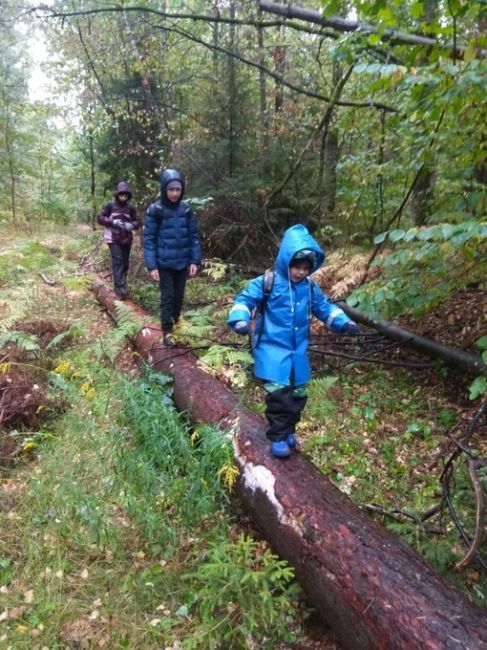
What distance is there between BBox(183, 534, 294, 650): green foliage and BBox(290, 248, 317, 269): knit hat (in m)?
1.97

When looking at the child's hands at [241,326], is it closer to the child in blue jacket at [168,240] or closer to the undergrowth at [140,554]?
the undergrowth at [140,554]

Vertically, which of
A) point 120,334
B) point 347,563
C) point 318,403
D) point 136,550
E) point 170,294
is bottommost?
point 136,550

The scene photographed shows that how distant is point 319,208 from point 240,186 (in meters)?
1.73

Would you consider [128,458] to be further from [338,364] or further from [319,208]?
[319,208]

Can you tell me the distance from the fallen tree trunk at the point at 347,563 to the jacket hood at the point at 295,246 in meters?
1.39

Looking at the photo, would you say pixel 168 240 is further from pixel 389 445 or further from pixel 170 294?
pixel 389 445

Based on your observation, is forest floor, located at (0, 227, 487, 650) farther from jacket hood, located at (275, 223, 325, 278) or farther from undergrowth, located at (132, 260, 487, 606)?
jacket hood, located at (275, 223, 325, 278)

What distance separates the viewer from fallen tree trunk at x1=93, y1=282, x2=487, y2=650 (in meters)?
2.18

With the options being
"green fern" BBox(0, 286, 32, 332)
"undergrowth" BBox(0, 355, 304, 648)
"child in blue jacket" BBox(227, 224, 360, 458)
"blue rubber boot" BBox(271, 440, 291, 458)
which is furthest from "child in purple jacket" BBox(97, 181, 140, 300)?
"blue rubber boot" BBox(271, 440, 291, 458)

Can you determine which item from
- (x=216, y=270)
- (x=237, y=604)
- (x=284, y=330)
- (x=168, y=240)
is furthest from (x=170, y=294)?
(x=237, y=604)

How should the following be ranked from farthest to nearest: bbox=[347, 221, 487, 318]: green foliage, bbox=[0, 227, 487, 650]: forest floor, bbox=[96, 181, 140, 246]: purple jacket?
bbox=[96, 181, 140, 246]: purple jacket, bbox=[347, 221, 487, 318]: green foliage, bbox=[0, 227, 487, 650]: forest floor

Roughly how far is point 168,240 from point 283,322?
296 centimetres

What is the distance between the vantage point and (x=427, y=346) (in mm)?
5293

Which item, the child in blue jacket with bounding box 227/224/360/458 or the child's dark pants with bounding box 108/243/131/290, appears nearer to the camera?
→ the child in blue jacket with bounding box 227/224/360/458
